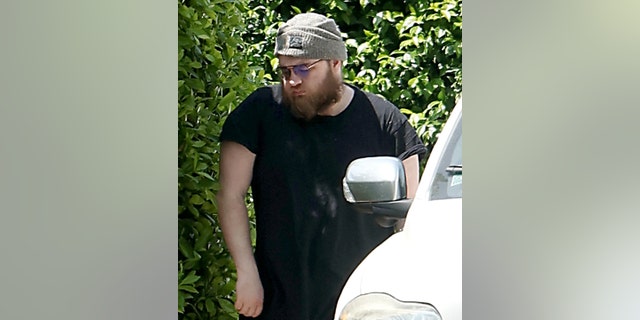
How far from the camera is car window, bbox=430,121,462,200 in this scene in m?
2.93

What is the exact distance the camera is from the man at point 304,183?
12.8 feet

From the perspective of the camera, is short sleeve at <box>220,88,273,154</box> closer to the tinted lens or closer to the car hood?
the tinted lens

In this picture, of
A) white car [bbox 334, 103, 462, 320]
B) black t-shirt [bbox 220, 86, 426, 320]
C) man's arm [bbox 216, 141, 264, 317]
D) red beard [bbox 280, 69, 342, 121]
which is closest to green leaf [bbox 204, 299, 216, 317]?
man's arm [bbox 216, 141, 264, 317]

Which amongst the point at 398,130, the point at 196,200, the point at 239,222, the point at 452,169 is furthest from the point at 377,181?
the point at 398,130

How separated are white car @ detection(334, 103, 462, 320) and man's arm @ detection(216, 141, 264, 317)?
0.70m

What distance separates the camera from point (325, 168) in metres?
4.00

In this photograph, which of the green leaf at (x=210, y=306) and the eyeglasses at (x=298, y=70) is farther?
the eyeglasses at (x=298, y=70)

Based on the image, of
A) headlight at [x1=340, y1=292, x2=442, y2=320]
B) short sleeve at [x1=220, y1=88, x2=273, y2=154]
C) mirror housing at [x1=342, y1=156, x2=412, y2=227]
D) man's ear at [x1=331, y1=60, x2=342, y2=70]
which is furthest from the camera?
man's ear at [x1=331, y1=60, x2=342, y2=70]

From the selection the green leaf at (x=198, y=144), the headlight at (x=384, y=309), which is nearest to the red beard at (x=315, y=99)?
the green leaf at (x=198, y=144)

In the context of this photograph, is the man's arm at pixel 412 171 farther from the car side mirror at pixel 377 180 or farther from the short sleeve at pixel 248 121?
the car side mirror at pixel 377 180

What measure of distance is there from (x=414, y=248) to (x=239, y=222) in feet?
3.79
